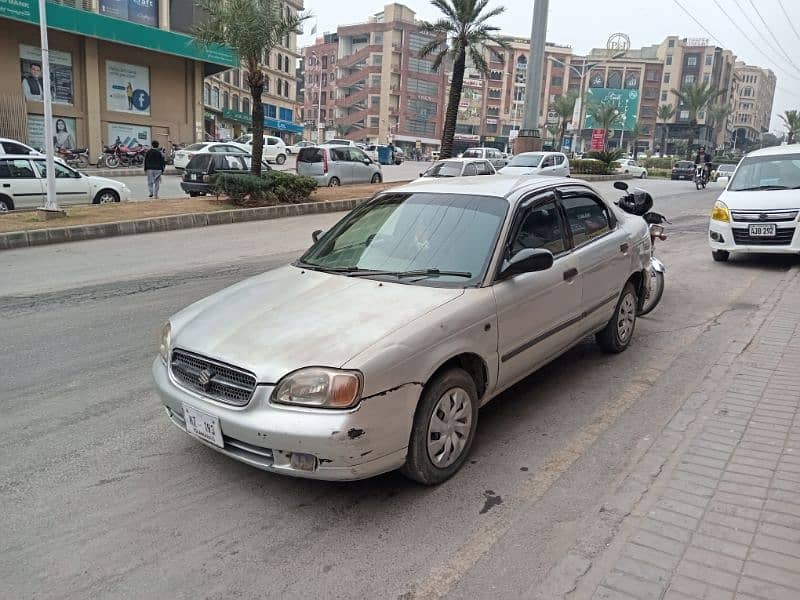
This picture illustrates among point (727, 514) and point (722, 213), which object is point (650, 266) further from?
point (722, 213)

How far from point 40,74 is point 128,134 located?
4.90 meters

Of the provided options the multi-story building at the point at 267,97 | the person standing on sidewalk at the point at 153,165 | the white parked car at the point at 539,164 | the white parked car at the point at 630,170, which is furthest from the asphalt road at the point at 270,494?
the multi-story building at the point at 267,97

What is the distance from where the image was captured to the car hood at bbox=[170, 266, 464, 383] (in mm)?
3312

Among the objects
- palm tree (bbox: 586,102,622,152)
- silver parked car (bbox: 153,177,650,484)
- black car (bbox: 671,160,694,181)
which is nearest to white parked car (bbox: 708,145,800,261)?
silver parked car (bbox: 153,177,650,484)

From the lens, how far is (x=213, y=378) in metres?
3.45

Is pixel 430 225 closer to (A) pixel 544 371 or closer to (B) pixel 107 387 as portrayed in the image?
(A) pixel 544 371

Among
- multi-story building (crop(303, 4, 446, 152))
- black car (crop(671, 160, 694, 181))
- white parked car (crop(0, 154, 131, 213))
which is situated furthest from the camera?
multi-story building (crop(303, 4, 446, 152))

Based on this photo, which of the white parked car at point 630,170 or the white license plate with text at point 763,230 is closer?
the white license plate with text at point 763,230

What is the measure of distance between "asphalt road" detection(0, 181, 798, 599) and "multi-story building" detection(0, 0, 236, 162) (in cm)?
2758

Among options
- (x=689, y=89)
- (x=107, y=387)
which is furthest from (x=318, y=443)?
(x=689, y=89)

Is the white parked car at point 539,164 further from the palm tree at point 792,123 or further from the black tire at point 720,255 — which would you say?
the palm tree at point 792,123

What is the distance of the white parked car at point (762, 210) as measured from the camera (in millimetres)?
9984

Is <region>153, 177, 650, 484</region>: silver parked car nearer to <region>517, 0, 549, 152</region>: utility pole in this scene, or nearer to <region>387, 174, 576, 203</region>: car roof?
<region>387, 174, 576, 203</region>: car roof

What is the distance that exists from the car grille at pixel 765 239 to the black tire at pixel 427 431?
827 cm
